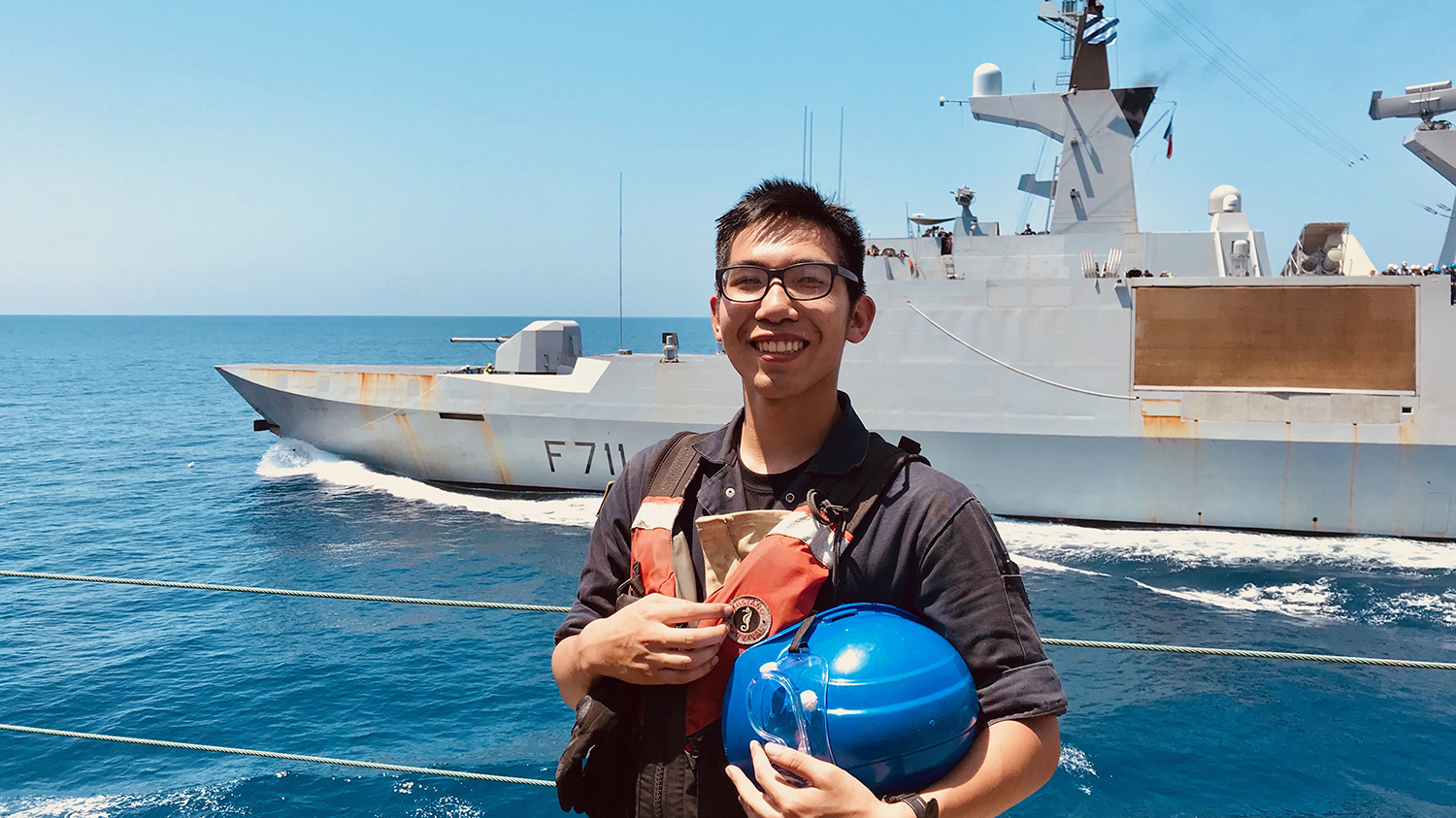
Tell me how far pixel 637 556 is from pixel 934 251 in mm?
14842

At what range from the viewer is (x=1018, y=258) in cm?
1542

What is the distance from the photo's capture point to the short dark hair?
64.4 inches

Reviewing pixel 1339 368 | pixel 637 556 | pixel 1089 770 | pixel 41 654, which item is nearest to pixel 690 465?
pixel 637 556

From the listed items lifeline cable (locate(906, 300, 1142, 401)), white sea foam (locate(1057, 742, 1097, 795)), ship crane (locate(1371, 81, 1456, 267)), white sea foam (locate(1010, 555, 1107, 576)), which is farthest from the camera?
ship crane (locate(1371, 81, 1456, 267))

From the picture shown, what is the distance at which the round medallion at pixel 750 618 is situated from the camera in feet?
4.84

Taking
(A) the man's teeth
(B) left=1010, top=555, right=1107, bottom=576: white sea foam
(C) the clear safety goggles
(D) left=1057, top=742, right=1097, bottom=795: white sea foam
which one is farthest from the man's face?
(B) left=1010, top=555, right=1107, bottom=576: white sea foam

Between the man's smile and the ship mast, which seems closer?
the man's smile

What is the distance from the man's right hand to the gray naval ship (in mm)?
12771

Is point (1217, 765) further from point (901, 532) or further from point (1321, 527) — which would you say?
point (1321, 527)

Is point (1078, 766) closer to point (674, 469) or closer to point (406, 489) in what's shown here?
point (674, 469)

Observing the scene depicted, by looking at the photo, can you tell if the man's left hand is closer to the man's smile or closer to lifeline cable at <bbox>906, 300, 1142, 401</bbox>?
the man's smile

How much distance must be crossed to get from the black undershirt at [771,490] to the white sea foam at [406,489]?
12.7 m

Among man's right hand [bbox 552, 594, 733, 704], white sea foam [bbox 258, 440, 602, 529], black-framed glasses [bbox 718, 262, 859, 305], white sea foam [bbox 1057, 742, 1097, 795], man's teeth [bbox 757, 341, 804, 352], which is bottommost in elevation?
white sea foam [bbox 1057, 742, 1097, 795]

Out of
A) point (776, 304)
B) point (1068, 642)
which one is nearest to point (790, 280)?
point (776, 304)
